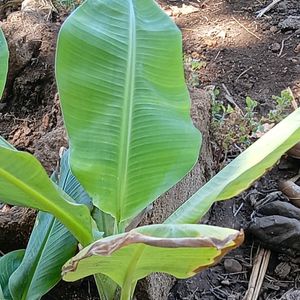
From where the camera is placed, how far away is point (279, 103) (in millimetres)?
1776

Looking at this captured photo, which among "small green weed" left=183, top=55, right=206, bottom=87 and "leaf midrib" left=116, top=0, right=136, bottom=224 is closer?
"leaf midrib" left=116, top=0, right=136, bottom=224

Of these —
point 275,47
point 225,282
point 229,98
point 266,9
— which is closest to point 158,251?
point 225,282

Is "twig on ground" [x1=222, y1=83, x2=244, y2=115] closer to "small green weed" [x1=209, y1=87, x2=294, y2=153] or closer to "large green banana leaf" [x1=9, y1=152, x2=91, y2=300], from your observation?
"small green weed" [x1=209, y1=87, x2=294, y2=153]

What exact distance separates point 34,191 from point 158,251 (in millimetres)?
Result: 211

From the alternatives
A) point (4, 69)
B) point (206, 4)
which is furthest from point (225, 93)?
point (4, 69)

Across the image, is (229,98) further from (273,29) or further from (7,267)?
(7,267)

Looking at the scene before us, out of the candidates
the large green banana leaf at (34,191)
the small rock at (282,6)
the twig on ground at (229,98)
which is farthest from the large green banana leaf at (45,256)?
the small rock at (282,6)

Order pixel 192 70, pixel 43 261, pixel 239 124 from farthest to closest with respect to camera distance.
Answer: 1. pixel 192 70
2. pixel 239 124
3. pixel 43 261

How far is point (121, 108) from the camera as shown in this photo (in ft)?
3.25

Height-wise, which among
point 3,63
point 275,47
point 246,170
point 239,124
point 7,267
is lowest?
point 275,47

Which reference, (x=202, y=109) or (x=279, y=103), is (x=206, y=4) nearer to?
(x=279, y=103)

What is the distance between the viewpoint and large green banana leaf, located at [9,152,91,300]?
107cm

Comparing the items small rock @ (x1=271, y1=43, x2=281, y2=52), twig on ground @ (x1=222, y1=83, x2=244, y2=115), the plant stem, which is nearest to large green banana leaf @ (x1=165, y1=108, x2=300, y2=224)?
the plant stem

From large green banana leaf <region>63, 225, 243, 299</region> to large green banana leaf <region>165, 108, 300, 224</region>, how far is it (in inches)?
6.4
